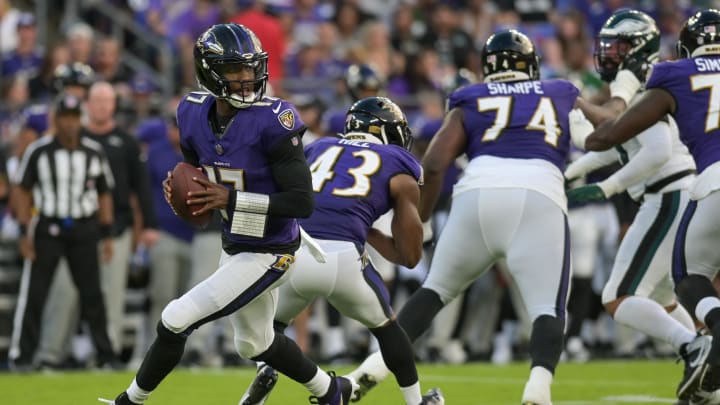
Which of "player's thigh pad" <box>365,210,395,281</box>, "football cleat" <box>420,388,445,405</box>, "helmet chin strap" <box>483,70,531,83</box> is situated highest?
"helmet chin strap" <box>483,70,531,83</box>

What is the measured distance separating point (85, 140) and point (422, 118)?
326 centimetres

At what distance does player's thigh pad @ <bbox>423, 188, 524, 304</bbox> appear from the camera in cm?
617

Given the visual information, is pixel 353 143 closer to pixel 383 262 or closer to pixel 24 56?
pixel 383 262

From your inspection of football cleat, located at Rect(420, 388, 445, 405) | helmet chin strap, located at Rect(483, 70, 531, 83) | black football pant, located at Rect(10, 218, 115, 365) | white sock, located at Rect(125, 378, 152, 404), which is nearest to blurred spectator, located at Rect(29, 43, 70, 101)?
black football pant, located at Rect(10, 218, 115, 365)

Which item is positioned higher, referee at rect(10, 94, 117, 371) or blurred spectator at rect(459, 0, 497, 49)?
blurred spectator at rect(459, 0, 497, 49)

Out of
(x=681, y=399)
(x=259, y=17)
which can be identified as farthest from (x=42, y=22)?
(x=681, y=399)

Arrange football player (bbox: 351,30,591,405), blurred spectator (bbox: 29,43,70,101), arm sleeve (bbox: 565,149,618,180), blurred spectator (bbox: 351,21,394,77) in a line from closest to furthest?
football player (bbox: 351,30,591,405) → arm sleeve (bbox: 565,149,618,180) → blurred spectator (bbox: 29,43,70,101) → blurred spectator (bbox: 351,21,394,77)

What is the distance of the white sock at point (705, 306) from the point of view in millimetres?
6051

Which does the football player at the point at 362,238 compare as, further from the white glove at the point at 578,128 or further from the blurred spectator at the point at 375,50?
the blurred spectator at the point at 375,50

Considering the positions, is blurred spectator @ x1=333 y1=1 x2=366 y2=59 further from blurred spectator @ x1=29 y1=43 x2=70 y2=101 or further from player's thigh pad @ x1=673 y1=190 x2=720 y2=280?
player's thigh pad @ x1=673 y1=190 x2=720 y2=280

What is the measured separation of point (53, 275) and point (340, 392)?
4514 millimetres

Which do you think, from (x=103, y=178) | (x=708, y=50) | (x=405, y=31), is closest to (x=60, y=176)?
(x=103, y=178)

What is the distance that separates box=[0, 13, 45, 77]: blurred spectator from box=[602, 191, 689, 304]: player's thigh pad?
6907 mm

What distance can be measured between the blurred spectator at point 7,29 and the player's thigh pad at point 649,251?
7606 mm
